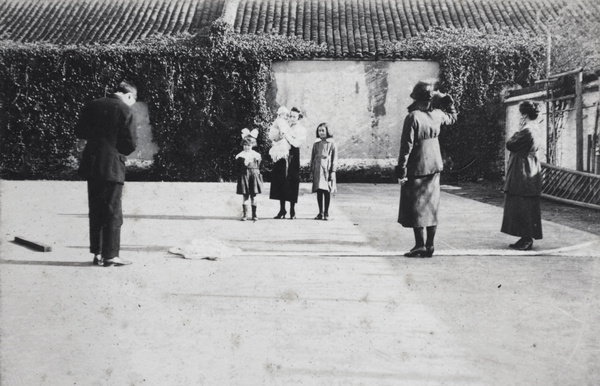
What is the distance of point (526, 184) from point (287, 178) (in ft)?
13.7

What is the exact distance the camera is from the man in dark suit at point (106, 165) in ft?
21.1

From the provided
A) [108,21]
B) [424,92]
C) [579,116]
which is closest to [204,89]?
[108,21]

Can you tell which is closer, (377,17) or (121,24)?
(377,17)

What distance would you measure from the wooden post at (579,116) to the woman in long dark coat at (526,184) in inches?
242

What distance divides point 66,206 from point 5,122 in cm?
990

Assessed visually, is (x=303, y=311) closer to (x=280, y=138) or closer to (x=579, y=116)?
(x=280, y=138)

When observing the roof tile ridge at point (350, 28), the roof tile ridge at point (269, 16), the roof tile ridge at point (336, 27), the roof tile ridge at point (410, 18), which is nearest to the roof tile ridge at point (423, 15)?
the roof tile ridge at point (410, 18)

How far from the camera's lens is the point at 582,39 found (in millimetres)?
18391

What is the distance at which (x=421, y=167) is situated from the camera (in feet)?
23.1

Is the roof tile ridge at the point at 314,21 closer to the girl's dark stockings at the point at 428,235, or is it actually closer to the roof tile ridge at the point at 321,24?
the roof tile ridge at the point at 321,24

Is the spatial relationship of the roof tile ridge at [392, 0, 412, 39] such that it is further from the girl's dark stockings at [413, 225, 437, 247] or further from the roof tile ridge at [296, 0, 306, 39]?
the girl's dark stockings at [413, 225, 437, 247]

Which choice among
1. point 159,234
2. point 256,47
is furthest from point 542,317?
point 256,47

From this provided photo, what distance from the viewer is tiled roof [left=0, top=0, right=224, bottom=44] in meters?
21.6

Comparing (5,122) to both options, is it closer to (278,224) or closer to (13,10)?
(13,10)
